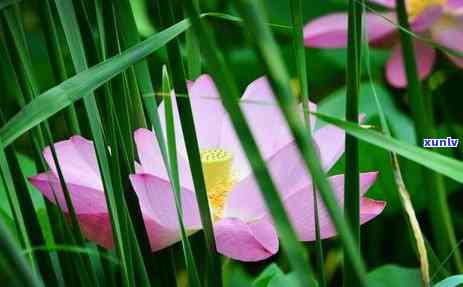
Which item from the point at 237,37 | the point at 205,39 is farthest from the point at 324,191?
the point at 237,37

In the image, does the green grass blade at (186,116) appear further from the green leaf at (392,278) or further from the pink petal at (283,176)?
the green leaf at (392,278)

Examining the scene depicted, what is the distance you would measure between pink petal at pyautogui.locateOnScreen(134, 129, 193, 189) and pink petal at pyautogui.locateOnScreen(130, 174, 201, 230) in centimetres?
3

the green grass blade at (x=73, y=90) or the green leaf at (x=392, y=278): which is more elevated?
the green grass blade at (x=73, y=90)

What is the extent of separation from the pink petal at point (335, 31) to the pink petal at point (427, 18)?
0.03 metres

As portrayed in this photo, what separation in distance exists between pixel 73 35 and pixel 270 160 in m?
0.10

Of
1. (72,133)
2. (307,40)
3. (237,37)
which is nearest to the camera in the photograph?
(72,133)

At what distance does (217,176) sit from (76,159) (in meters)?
0.09

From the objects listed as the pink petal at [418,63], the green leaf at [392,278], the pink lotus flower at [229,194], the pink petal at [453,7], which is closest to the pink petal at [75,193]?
the pink lotus flower at [229,194]

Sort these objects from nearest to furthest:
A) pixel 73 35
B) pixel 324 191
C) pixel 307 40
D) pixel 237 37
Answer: pixel 324 191 < pixel 73 35 < pixel 307 40 < pixel 237 37

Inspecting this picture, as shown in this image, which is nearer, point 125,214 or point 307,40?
point 125,214

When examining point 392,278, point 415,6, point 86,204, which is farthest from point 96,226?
point 415,6

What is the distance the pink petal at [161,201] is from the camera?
0.35 metres

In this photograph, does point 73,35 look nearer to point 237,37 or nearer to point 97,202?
point 97,202

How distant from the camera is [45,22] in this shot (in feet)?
1.26
